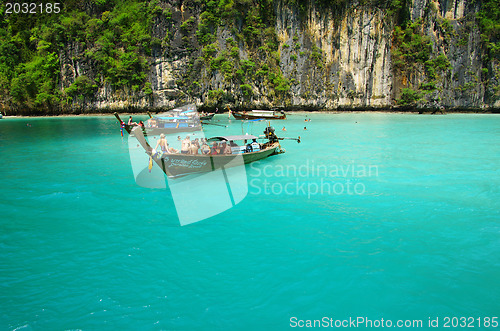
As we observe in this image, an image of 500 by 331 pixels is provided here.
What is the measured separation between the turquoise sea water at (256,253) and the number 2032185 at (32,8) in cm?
7054

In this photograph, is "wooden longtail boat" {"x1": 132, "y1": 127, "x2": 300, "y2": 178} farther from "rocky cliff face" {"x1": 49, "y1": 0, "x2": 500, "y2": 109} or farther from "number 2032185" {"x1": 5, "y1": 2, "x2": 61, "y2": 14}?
"number 2032185" {"x1": 5, "y1": 2, "x2": 61, "y2": 14}

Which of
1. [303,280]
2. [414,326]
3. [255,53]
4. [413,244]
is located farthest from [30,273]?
[255,53]

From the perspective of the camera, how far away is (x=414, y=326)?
209 inches

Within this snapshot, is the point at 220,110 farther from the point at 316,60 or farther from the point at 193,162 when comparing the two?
the point at 193,162

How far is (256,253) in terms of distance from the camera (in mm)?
7387

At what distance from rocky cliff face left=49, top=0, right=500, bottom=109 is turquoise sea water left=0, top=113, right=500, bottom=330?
50446mm

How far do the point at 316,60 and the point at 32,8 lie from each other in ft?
202

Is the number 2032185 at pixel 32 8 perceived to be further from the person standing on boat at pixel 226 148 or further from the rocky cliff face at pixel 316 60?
the person standing on boat at pixel 226 148

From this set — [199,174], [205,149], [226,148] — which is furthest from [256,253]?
[226,148]

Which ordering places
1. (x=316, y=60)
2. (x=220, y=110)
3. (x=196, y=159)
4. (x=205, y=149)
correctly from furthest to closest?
(x=220, y=110)
(x=316, y=60)
(x=205, y=149)
(x=196, y=159)

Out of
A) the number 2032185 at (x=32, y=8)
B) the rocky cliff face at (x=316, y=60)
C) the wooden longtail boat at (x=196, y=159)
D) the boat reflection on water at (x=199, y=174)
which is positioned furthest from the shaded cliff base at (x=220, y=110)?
the boat reflection on water at (x=199, y=174)

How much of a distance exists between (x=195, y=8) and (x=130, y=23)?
51.1ft

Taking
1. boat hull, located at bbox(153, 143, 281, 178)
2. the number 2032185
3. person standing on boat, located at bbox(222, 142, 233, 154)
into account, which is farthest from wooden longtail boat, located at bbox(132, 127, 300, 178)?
the number 2032185

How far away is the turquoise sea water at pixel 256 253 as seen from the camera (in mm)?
5574
